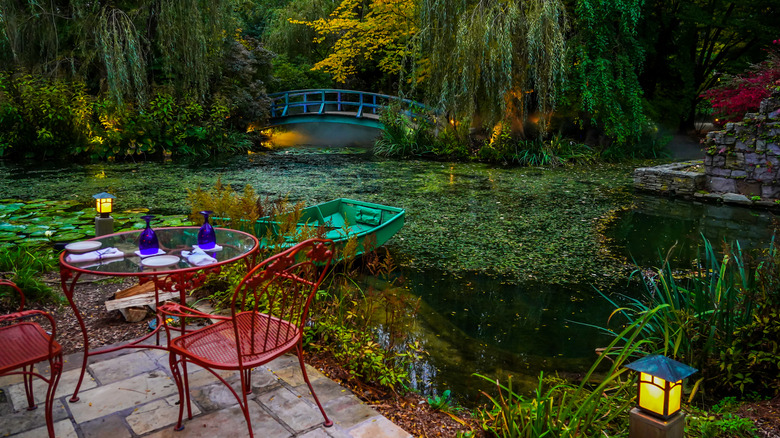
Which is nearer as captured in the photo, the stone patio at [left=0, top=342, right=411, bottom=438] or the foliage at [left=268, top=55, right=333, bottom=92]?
the stone patio at [left=0, top=342, right=411, bottom=438]

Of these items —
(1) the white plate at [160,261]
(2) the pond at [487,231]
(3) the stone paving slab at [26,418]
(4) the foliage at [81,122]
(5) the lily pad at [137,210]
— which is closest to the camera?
(3) the stone paving slab at [26,418]

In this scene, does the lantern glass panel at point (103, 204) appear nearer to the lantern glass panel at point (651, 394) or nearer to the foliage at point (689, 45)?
the lantern glass panel at point (651, 394)

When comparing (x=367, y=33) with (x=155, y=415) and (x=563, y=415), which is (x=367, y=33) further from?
(x=563, y=415)

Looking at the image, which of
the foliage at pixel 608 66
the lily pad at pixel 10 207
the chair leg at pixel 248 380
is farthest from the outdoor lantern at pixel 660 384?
the foliage at pixel 608 66

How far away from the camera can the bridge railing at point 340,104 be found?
1388cm

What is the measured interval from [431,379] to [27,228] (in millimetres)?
4562

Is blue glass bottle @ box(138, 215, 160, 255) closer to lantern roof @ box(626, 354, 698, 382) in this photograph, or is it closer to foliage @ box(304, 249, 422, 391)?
foliage @ box(304, 249, 422, 391)

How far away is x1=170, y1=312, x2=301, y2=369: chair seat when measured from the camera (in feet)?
6.36

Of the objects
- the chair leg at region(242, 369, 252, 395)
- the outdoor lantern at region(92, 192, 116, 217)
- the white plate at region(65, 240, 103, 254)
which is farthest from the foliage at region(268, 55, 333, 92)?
the chair leg at region(242, 369, 252, 395)

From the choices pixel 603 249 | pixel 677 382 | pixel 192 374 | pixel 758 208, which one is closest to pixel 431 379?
pixel 192 374

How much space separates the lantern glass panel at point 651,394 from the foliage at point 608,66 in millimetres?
10890

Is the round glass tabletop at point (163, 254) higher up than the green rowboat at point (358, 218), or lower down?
higher up

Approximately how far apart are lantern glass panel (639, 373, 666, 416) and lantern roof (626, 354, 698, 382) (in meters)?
0.04

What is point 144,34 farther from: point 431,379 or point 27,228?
point 431,379
